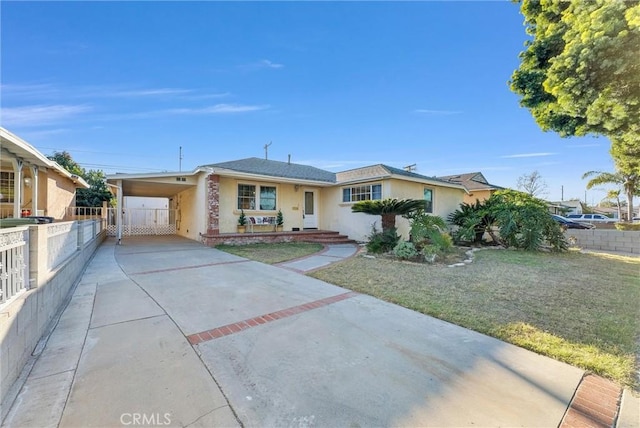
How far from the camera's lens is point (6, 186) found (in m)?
10.8

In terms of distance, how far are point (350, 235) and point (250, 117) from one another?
968 cm

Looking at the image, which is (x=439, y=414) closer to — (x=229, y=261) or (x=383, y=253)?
(x=229, y=261)

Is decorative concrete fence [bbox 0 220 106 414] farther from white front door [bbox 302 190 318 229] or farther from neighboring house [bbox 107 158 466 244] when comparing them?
white front door [bbox 302 190 318 229]

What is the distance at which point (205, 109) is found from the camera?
15.3 metres

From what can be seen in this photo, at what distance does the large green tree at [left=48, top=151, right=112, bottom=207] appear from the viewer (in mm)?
22906

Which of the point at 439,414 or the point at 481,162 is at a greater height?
the point at 481,162

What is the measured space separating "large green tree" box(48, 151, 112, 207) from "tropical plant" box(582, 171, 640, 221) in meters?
43.2

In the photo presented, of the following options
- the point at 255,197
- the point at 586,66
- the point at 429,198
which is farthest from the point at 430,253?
the point at 255,197

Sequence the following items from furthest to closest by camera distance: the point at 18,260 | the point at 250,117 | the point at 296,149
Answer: the point at 296,149, the point at 250,117, the point at 18,260

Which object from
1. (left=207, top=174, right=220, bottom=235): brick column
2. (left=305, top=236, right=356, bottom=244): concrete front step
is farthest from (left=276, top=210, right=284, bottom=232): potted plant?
(left=207, top=174, right=220, bottom=235): brick column

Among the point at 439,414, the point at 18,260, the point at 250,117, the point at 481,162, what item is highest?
the point at 250,117

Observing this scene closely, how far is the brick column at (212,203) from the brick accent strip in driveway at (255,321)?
8.42m

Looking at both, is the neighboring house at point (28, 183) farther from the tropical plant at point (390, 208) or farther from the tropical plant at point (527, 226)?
the tropical plant at point (527, 226)

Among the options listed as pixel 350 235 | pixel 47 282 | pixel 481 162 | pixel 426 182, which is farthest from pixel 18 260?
pixel 481 162
